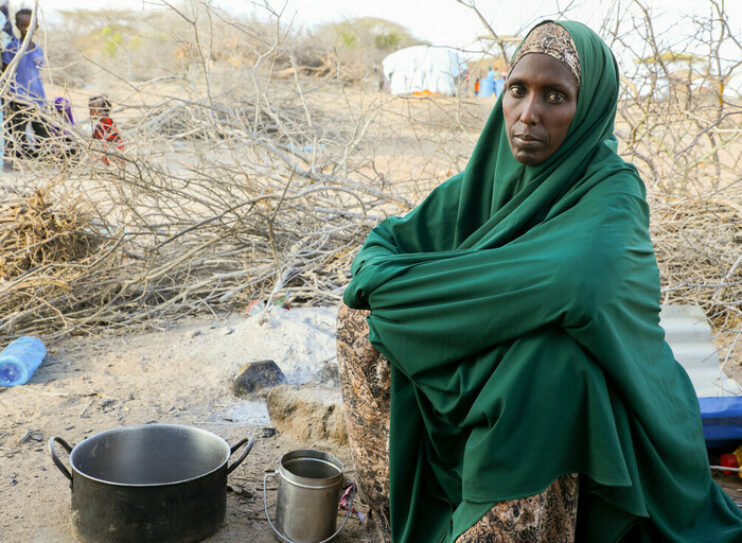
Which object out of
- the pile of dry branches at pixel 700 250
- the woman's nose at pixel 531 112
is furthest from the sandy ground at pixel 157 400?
the pile of dry branches at pixel 700 250

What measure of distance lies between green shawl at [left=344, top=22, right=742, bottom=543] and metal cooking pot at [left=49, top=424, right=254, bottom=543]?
0.63 metres

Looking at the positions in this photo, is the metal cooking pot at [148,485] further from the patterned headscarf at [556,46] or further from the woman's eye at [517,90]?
the patterned headscarf at [556,46]

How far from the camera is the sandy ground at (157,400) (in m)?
2.34

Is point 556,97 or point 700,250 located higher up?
point 556,97

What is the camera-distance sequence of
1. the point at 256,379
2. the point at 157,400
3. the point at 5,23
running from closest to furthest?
the point at 157,400 < the point at 256,379 < the point at 5,23

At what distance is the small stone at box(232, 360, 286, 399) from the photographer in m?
3.40

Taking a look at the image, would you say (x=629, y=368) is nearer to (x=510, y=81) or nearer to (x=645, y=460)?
(x=645, y=460)

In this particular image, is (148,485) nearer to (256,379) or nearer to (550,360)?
(550,360)

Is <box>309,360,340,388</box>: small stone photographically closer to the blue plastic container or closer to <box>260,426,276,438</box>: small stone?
<box>260,426,276,438</box>: small stone

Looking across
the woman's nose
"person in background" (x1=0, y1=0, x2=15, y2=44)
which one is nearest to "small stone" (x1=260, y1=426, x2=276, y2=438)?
the woman's nose

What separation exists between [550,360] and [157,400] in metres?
2.36

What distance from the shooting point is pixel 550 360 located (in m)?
1.48

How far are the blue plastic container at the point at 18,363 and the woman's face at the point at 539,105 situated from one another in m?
2.70

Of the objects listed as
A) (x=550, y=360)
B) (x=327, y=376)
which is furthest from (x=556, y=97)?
(x=327, y=376)
